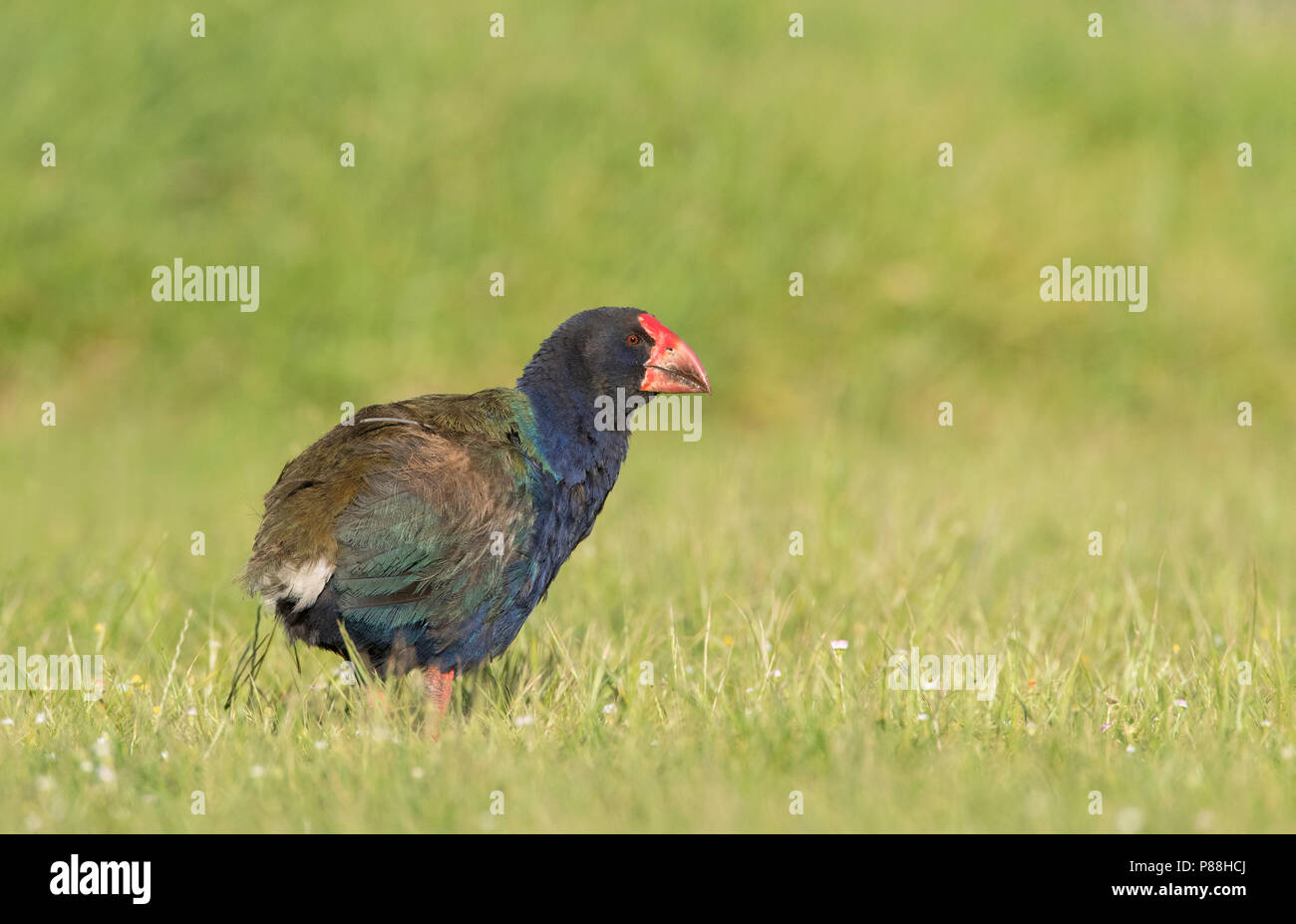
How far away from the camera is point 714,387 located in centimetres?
1109

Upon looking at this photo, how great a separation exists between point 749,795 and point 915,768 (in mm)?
465

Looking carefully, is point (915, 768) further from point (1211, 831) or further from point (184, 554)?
point (184, 554)

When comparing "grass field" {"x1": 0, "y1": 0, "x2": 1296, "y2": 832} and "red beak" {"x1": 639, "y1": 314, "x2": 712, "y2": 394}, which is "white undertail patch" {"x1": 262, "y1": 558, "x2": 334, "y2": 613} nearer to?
"grass field" {"x1": 0, "y1": 0, "x2": 1296, "y2": 832}

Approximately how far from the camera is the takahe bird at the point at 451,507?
4.34 meters

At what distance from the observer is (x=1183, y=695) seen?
4.57 m

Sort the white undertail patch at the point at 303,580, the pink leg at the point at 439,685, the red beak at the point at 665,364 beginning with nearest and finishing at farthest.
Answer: the white undertail patch at the point at 303,580
the pink leg at the point at 439,685
the red beak at the point at 665,364

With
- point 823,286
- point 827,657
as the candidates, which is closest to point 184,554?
point 827,657

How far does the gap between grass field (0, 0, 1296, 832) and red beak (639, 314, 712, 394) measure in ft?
2.71

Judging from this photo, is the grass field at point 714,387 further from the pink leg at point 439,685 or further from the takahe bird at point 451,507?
the takahe bird at point 451,507

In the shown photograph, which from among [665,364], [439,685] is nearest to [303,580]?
[439,685]

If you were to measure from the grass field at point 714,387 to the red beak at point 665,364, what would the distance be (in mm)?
827

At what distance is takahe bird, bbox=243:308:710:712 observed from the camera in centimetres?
434

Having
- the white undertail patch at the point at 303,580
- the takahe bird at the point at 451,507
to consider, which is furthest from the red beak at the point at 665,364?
the white undertail patch at the point at 303,580

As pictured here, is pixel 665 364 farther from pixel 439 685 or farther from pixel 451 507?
pixel 439 685
